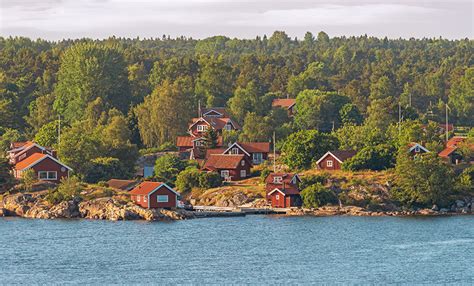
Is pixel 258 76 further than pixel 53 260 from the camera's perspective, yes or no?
Yes

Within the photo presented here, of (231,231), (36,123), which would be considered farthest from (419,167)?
(36,123)

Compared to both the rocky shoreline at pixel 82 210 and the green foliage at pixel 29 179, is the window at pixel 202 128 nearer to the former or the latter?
the green foliage at pixel 29 179

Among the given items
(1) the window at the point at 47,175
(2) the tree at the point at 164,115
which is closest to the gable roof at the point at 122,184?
(1) the window at the point at 47,175

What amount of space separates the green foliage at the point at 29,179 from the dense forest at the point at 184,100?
3917 mm

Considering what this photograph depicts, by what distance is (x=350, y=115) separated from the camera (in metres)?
125

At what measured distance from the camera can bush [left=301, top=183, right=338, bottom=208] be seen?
298 feet

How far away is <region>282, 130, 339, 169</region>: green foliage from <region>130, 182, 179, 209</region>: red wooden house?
13725 mm

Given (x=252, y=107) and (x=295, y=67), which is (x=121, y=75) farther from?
(x=295, y=67)

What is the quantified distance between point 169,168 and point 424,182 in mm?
22754

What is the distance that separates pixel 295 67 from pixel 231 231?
280ft

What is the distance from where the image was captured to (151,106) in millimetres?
120438

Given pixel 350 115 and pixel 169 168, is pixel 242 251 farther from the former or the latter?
pixel 350 115

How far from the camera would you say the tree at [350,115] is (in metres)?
125

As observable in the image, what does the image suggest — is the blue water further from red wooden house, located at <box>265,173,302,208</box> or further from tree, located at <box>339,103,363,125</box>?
tree, located at <box>339,103,363,125</box>
